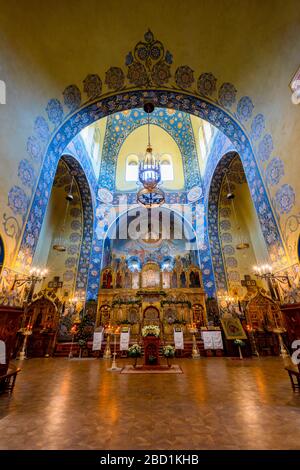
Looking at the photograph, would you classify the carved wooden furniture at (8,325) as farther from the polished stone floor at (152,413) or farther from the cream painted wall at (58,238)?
the cream painted wall at (58,238)

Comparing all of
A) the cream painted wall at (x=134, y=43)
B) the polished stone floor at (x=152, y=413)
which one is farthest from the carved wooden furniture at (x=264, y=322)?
the cream painted wall at (x=134, y=43)

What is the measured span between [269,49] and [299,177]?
12.2 ft

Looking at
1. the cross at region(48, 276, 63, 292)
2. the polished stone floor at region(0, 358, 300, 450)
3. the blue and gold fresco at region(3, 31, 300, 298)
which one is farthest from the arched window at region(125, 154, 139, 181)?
the polished stone floor at region(0, 358, 300, 450)

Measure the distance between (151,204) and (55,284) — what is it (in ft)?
27.0

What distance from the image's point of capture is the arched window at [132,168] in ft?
56.4

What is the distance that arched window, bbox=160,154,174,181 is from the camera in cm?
1730

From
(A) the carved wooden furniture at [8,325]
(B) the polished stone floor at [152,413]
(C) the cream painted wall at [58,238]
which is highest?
(C) the cream painted wall at [58,238]

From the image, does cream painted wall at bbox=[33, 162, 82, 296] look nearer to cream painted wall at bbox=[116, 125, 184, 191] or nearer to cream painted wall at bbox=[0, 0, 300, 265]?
cream painted wall at bbox=[116, 125, 184, 191]

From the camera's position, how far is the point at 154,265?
15.9m

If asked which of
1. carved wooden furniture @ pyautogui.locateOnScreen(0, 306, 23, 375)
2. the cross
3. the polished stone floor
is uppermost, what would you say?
the cross

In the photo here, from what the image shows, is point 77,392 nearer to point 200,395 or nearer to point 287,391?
point 200,395

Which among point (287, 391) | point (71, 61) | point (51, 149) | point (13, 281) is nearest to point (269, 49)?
point (71, 61)

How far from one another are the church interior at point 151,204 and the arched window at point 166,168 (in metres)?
4.78

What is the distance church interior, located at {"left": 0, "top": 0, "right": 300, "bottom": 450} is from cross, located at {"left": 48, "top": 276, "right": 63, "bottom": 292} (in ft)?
0.65
